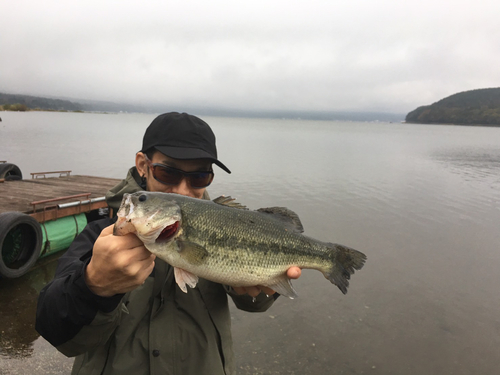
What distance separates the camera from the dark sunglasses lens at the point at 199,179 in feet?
10.3

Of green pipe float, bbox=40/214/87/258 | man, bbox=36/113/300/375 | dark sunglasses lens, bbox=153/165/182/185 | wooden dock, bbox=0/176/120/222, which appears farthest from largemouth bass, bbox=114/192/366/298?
green pipe float, bbox=40/214/87/258

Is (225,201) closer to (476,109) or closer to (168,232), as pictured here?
(168,232)

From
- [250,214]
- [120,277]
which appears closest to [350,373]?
[250,214]

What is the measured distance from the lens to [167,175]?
309 cm

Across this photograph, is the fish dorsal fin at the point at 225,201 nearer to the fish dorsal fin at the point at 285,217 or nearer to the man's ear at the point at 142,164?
the fish dorsal fin at the point at 285,217

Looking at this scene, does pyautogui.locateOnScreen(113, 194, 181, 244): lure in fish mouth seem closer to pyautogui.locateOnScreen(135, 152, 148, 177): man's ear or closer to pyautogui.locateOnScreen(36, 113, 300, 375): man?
pyautogui.locateOnScreen(36, 113, 300, 375): man

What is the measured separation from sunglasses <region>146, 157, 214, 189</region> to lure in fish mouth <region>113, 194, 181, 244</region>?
68 cm

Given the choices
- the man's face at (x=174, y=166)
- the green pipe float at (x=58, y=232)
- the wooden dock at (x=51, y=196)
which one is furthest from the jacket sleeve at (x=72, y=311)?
the green pipe float at (x=58, y=232)

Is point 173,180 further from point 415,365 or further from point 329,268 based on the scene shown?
point 415,365

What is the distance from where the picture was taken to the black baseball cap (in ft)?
9.79

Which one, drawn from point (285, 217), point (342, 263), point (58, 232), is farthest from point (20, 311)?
point (342, 263)

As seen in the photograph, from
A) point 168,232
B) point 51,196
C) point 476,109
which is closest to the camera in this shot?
point 168,232

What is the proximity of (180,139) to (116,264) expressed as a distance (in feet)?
5.10

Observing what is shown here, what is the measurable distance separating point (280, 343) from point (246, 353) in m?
0.91
